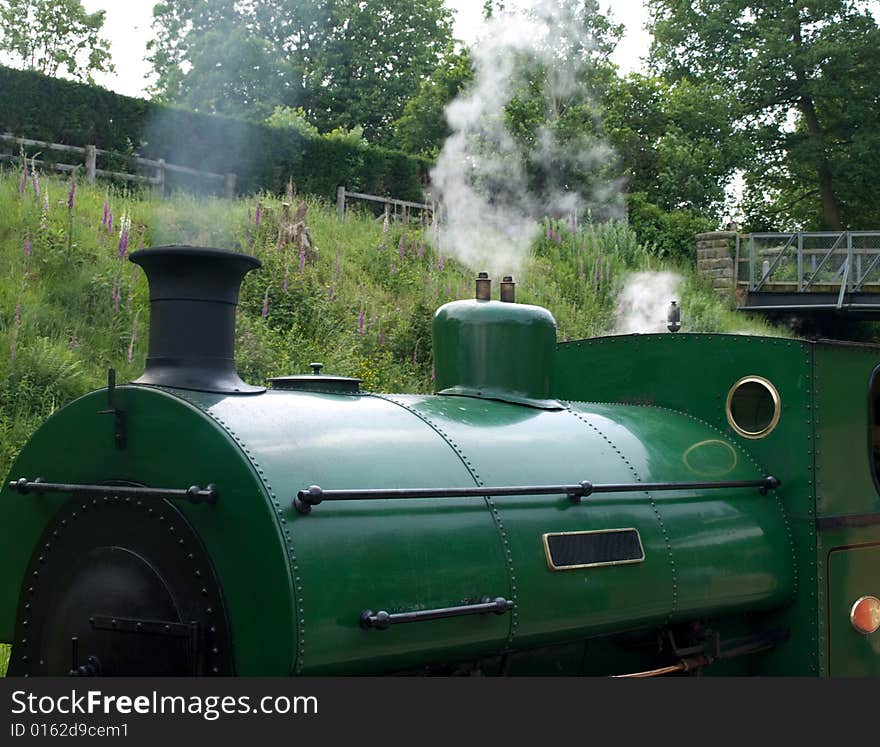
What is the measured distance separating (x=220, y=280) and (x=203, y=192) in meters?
11.4

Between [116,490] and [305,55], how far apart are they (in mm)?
23745

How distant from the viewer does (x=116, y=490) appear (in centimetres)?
325

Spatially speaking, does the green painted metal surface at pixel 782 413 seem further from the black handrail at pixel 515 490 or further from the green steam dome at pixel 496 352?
the green steam dome at pixel 496 352

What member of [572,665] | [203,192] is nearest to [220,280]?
[572,665]

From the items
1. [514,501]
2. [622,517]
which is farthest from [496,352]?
[514,501]

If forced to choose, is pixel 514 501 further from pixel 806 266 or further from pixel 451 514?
pixel 806 266

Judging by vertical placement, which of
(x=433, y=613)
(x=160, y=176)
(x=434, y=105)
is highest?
(x=434, y=105)

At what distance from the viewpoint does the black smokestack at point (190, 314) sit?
348 cm

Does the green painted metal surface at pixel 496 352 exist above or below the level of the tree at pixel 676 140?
below

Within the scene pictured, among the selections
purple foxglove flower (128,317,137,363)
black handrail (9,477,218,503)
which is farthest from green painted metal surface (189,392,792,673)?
purple foxglove flower (128,317,137,363)

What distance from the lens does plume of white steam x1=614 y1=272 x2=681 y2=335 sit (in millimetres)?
12211

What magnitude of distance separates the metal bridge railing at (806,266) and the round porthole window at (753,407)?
17.3m

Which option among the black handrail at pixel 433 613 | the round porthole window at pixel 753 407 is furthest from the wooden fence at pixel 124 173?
the black handrail at pixel 433 613

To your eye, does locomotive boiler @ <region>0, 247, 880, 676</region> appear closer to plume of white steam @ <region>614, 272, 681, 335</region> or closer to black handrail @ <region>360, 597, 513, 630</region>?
black handrail @ <region>360, 597, 513, 630</region>
